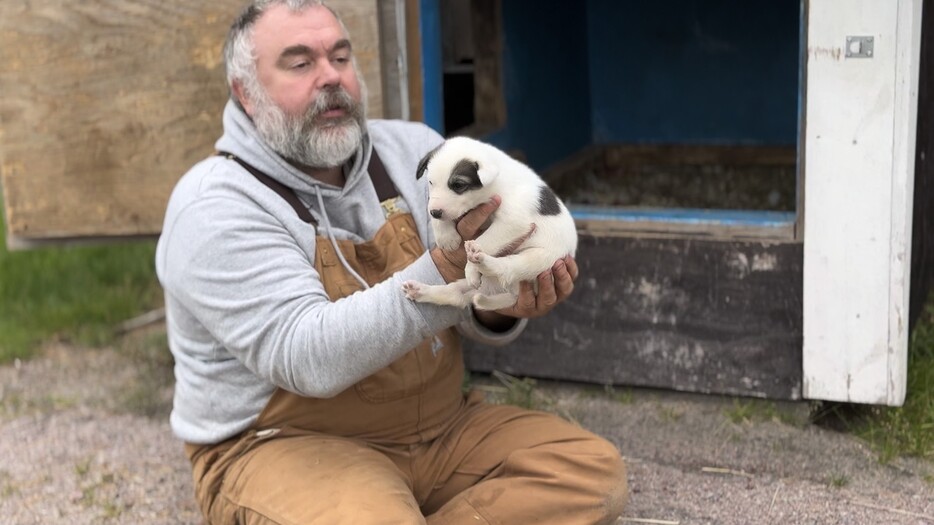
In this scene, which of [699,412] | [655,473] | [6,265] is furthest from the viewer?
[6,265]

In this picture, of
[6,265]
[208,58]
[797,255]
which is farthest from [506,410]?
[6,265]

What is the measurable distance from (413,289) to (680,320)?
1522 mm

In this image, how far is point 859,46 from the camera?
3.16m

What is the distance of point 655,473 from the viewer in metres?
3.40

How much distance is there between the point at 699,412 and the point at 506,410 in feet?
3.06

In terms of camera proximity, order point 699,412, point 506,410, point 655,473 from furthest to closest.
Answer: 1. point 699,412
2. point 655,473
3. point 506,410

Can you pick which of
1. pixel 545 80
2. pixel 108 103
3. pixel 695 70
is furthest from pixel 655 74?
pixel 108 103

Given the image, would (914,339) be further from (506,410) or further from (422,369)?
(422,369)

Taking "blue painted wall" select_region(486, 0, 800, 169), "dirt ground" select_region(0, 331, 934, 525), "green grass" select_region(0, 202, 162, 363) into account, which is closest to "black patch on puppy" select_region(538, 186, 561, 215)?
"dirt ground" select_region(0, 331, 934, 525)

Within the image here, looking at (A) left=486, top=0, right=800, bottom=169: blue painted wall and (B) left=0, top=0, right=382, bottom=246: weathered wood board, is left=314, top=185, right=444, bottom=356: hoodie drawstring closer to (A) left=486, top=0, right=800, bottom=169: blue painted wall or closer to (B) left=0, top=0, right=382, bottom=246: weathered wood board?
(B) left=0, top=0, right=382, bottom=246: weathered wood board

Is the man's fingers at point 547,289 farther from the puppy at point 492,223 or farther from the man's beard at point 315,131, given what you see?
the man's beard at point 315,131

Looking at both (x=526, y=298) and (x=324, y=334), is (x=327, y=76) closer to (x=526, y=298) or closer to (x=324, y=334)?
(x=324, y=334)

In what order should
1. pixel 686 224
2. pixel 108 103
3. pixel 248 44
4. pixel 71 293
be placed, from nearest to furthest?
1. pixel 248 44
2. pixel 686 224
3. pixel 108 103
4. pixel 71 293

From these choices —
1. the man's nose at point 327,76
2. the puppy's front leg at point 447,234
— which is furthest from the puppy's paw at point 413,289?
the man's nose at point 327,76
